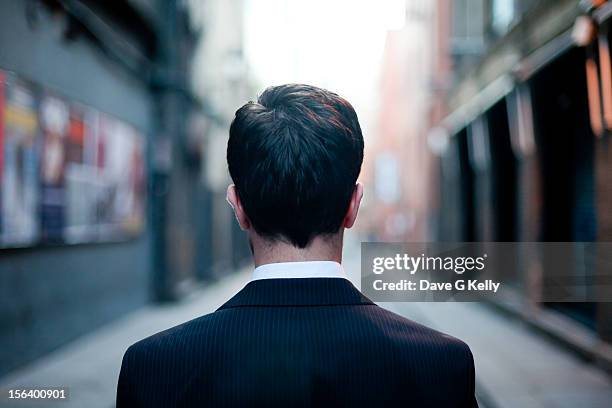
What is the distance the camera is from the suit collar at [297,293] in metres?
1.33

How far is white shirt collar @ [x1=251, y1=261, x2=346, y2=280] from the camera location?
4.50ft

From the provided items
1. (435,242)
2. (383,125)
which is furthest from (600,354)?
(383,125)

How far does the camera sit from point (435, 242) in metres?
→ 21.1

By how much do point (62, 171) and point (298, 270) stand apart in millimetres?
8227

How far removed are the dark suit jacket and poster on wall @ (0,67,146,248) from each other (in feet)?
21.2

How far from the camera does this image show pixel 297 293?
1.34 m

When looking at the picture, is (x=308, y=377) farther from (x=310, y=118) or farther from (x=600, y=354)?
(x=600, y=354)

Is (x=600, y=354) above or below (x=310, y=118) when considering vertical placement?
below

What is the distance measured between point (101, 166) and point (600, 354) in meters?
7.12

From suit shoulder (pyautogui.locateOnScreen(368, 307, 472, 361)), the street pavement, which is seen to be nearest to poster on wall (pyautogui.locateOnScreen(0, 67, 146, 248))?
the street pavement

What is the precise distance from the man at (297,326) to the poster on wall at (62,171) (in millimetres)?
6440

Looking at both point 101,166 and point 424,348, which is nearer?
point 424,348

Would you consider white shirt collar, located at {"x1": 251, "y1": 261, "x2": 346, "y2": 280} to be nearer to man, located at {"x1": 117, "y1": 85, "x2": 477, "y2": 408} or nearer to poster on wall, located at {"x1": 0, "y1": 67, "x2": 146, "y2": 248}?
man, located at {"x1": 117, "y1": 85, "x2": 477, "y2": 408}

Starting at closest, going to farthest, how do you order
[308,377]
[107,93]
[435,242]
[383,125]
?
[308,377] → [107,93] → [435,242] → [383,125]
